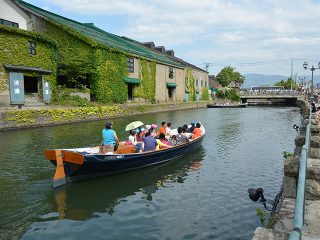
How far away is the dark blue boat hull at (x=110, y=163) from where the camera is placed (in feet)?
37.0

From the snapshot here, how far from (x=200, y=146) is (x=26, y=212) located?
11762 mm

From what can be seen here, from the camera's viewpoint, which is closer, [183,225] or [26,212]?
[183,225]

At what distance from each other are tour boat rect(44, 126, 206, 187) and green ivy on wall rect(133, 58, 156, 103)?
32.4 metres

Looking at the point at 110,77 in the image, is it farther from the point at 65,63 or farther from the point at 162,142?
the point at 162,142

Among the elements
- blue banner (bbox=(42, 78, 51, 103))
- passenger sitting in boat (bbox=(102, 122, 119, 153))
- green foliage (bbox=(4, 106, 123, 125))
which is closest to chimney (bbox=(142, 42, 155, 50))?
green foliage (bbox=(4, 106, 123, 125))

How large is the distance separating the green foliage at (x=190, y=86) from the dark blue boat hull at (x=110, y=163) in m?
48.7

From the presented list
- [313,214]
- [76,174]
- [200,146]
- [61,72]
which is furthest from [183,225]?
[61,72]

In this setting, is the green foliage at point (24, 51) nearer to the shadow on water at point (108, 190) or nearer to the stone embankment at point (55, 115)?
the stone embankment at point (55, 115)

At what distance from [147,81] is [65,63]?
14764 mm

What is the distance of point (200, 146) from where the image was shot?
19141 millimetres

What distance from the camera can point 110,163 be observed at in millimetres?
12008

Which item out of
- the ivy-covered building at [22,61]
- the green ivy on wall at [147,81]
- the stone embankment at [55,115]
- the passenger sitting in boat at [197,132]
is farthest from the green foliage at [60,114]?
the passenger sitting in boat at [197,132]

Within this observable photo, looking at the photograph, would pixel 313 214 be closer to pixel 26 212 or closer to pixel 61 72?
pixel 26 212

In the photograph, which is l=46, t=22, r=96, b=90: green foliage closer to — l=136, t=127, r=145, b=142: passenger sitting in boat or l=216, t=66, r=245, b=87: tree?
l=136, t=127, r=145, b=142: passenger sitting in boat
